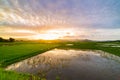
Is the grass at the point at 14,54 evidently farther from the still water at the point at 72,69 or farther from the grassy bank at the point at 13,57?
the still water at the point at 72,69

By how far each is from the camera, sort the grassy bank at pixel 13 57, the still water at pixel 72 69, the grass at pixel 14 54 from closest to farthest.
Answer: the grassy bank at pixel 13 57 < the still water at pixel 72 69 < the grass at pixel 14 54

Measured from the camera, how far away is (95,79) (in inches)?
497

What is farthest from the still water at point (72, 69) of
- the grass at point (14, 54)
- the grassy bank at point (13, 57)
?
the grassy bank at point (13, 57)

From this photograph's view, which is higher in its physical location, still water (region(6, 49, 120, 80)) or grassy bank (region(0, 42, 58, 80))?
grassy bank (region(0, 42, 58, 80))

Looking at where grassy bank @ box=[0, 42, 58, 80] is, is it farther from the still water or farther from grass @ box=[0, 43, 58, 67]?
the still water

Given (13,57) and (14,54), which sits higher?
(14,54)

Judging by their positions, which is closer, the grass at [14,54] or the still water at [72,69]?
the still water at [72,69]

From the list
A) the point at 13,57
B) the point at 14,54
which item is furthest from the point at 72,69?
the point at 14,54

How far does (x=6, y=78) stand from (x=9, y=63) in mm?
10387

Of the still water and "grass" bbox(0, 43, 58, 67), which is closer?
the still water

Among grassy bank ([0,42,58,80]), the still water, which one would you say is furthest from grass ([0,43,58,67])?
the still water

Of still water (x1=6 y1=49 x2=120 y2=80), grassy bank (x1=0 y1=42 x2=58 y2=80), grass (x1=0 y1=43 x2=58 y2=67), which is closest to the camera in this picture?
grassy bank (x1=0 y1=42 x2=58 y2=80)

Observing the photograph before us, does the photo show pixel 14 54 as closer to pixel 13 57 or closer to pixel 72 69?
pixel 13 57

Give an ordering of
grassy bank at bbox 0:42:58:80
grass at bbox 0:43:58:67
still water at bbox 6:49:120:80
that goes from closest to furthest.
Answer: grassy bank at bbox 0:42:58:80, still water at bbox 6:49:120:80, grass at bbox 0:43:58:67
